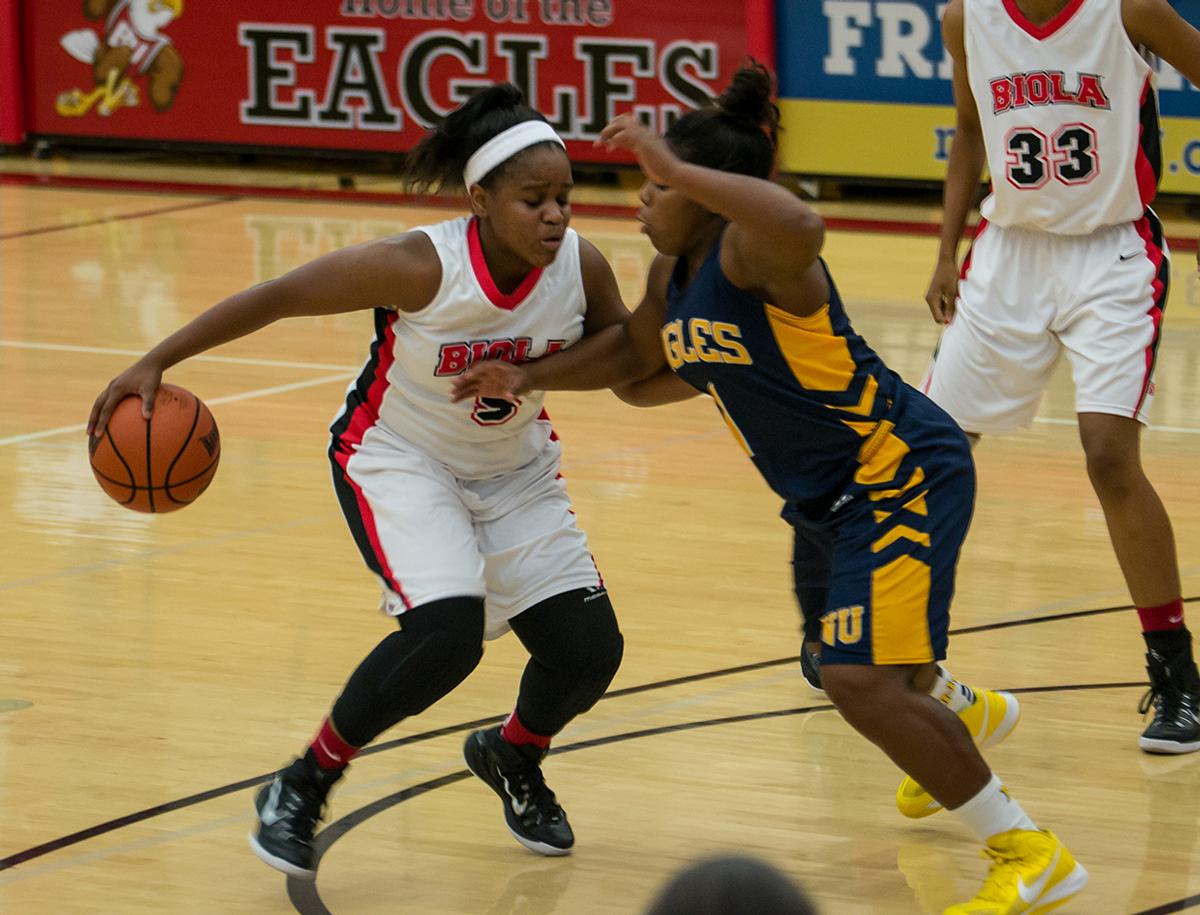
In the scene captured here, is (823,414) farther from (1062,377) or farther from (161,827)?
(1062,377)

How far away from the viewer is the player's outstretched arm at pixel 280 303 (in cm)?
372

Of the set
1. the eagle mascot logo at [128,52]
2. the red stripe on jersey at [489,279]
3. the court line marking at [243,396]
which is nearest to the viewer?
the red stripe on jersey at [489,279]

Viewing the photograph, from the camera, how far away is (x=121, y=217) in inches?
515

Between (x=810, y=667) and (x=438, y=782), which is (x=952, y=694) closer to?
(x=810, y=667)

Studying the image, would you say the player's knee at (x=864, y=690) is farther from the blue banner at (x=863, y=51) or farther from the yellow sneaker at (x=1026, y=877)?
the blue banner at (x=863, y=51)

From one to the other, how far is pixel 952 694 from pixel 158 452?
162 cm

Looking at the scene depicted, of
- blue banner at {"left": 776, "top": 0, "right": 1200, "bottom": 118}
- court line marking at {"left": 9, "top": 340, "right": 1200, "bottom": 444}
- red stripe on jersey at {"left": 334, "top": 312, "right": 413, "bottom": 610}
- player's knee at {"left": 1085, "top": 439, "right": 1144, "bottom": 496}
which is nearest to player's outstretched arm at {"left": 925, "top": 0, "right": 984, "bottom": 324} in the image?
player's knee at {"left": 1085, "top": 439, "right": 1144, "bottom": 496}

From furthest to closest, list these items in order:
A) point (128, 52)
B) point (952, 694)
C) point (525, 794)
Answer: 1. point (128, 52)
2. point (952, 694)
3. point (525, 794)

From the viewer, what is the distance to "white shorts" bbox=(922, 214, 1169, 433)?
449 cm

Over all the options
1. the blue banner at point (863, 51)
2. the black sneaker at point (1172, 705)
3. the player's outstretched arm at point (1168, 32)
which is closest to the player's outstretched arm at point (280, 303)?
the player's outstretched arm at point (1168, 32)

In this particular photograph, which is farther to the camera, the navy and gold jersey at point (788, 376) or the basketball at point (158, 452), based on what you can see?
the basketball at point (158, 452)

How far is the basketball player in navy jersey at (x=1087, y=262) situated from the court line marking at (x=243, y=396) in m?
3.96

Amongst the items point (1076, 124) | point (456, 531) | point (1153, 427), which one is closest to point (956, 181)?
point (1076, 124)

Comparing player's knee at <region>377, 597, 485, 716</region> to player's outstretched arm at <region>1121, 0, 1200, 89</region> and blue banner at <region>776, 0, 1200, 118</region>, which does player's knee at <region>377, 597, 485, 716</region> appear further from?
blue banner at <region>776, 0, 1200, 118</region>
